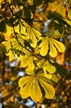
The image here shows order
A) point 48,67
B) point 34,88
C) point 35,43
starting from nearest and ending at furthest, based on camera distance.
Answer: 1. point 34,88
2. point 48,67
3. point 35,43

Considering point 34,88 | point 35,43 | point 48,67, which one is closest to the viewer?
point 34,88

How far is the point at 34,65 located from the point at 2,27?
25 centimetres

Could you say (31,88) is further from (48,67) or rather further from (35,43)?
(35,43)

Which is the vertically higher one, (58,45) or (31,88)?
(58,45)

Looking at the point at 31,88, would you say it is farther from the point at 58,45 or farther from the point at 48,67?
the point at 58,45

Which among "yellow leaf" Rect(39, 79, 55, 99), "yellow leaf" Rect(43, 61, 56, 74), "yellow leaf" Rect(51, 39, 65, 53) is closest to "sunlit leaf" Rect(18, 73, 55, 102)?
"yellow leaf" Rect(39, 79, 55, 99)

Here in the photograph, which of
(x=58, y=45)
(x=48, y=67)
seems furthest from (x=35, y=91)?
(x=58, y=45)

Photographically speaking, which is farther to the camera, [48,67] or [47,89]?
[48,67]

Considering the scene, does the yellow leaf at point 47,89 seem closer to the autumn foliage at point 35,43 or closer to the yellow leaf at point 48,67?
the autumn foliage at point 35,43

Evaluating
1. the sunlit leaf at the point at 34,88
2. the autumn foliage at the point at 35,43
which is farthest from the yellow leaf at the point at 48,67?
the sunlit leaf at the point at 34,88

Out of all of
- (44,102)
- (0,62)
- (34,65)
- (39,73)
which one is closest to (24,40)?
(34,65)

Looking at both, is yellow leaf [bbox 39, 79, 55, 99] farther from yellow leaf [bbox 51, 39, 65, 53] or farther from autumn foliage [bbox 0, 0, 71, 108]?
yellow leaf [bbox 51, 39, 65, 53]

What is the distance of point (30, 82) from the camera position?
1451 millimetres

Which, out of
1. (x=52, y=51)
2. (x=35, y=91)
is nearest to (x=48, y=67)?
(x=52, y=51)
